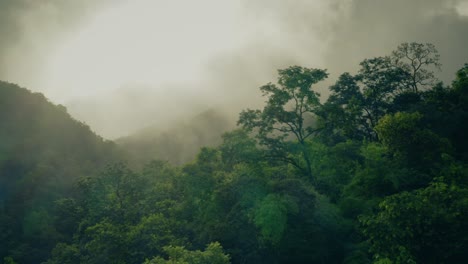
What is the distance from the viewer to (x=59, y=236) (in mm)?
55031

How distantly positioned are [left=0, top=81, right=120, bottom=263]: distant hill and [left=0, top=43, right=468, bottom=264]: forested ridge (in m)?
1.10

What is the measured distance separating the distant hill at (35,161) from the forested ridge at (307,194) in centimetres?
110

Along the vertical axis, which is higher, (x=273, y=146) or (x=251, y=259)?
(x=273, y=146)

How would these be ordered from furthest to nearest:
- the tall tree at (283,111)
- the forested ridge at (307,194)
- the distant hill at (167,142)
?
the distant hill at (167,142)
the tall tree at (283,111)
the forested ridge at (307,194)

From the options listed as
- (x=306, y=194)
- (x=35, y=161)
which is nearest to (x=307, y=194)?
(x=306, y=194)

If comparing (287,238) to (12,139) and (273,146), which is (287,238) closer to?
(273,146)

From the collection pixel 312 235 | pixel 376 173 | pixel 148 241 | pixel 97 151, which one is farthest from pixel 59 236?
pixel 97 151

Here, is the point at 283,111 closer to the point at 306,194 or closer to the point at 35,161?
the point at 306,194

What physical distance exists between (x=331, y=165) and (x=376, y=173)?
1072 cm

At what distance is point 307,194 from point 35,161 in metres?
78.0

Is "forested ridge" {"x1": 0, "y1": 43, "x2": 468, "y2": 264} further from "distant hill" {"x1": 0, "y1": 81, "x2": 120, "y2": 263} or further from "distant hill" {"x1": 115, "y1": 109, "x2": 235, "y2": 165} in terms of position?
"distant hill" {"x1": 115, "y1": 109, "x2": 235, "y2": 165}

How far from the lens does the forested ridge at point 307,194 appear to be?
54.5 feet

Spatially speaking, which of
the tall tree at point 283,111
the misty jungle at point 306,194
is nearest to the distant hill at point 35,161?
the misty jungle at point 306,194

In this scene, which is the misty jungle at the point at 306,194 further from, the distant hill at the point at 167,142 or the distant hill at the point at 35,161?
the distant hill at the point at 167,142
